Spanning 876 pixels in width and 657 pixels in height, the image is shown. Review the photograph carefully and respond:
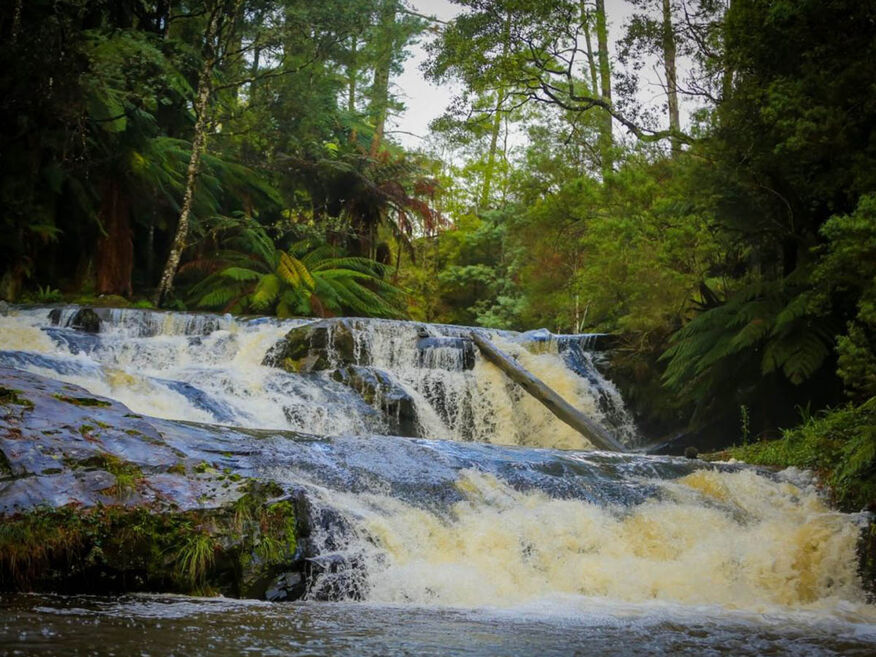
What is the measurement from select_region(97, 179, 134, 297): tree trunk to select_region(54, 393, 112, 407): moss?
913 centimetres

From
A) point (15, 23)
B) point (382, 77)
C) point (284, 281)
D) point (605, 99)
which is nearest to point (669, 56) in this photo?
A: point (605, 99)

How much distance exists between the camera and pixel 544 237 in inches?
770

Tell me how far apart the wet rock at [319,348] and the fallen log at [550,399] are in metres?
1.89

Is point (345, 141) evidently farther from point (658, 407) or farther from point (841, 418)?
point (841, 418)

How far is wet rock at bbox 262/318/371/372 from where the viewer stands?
10852 mm

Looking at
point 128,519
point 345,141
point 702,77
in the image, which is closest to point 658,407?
point 702,77

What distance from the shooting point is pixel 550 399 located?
10.4m

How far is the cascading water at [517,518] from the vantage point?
183 inches

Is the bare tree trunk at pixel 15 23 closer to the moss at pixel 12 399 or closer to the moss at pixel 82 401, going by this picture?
the moss at pixel 82 401

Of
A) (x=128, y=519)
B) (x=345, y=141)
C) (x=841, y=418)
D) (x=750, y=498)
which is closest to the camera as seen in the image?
(x=128, y=519)

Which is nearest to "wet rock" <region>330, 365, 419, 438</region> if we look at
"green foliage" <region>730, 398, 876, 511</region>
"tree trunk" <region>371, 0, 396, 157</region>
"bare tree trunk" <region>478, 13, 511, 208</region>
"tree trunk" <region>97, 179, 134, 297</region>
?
"green foliage" <region>730, 398, 876, 511</region>

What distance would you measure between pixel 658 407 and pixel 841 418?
176 inches

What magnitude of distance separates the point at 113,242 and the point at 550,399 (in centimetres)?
883

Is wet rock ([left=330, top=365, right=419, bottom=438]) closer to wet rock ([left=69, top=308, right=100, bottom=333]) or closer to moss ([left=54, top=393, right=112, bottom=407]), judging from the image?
wet rock ([left=69, top=308, right=100, bottom=333])
